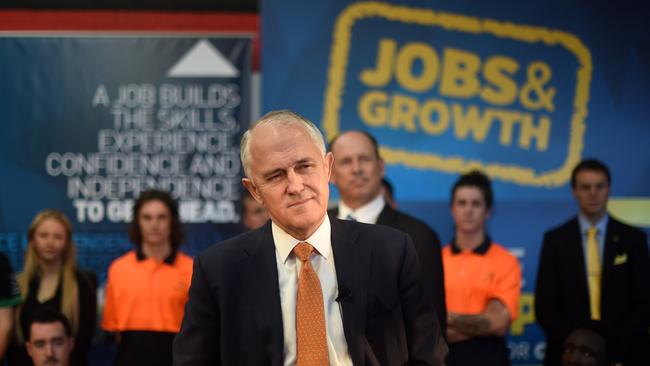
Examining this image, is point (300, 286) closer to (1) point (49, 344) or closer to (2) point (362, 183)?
(2) point (362, 183)

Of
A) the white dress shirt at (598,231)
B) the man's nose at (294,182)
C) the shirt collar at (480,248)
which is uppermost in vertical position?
the man's nose at (294,182)

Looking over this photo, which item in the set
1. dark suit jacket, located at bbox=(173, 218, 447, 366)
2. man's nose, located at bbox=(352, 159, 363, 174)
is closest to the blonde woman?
man's nose, located at bbox=(352, 159, 363, 174)

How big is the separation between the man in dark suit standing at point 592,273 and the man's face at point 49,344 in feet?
8.13

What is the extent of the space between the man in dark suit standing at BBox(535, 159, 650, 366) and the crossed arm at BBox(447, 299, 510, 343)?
1.26ft

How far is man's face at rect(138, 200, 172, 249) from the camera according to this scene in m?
5.27

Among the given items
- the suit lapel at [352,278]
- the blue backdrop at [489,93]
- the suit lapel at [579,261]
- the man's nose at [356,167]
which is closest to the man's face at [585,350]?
the suit lapel at [579,261]

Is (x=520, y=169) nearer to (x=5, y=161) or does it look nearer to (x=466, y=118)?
(x=466, y=118)

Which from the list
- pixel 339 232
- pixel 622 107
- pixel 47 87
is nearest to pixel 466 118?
pixel 622 107

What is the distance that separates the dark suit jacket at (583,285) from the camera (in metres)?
4.95

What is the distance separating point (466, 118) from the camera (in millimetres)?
6250

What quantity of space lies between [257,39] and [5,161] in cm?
179

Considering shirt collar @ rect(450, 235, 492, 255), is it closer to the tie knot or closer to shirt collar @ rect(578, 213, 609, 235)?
shirt collar @ rect(578, 213, 609, 235)

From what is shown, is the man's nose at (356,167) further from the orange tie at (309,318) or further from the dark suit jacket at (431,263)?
the orange tie at (309,318)

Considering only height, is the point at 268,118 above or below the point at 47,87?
below
